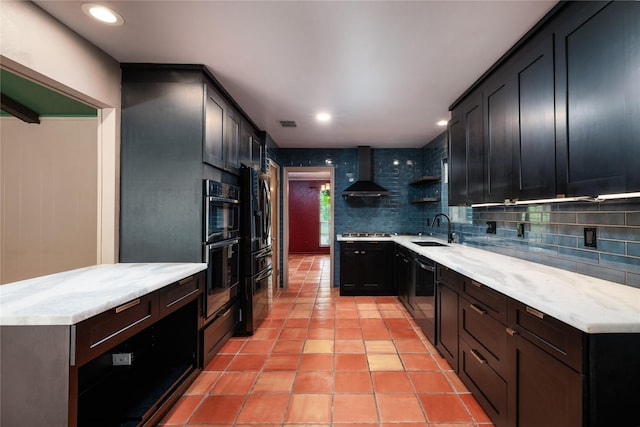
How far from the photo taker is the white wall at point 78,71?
5.10 ft

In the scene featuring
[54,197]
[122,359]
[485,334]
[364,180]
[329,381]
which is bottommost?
[329,381]

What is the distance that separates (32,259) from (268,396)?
2171mm

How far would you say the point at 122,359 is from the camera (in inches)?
74.7

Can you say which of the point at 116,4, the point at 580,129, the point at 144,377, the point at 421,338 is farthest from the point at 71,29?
the point at 421,338

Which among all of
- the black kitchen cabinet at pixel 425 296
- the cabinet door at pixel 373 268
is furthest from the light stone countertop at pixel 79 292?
the cabinet door at pixel 373 268

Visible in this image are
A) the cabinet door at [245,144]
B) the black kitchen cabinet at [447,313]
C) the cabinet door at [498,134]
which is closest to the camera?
the cabinet door at [498,134]

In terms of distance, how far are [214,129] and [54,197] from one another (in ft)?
4.53

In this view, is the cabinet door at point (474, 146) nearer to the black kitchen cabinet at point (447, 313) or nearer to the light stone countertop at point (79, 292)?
the black kitchen cabinet at point (447, 313)

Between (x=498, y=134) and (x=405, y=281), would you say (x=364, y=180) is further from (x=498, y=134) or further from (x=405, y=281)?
(x=498, y=134)

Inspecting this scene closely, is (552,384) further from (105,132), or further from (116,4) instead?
(105,132)

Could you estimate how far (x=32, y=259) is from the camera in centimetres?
227

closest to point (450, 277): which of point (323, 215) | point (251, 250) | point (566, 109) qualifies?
point (566, 109)

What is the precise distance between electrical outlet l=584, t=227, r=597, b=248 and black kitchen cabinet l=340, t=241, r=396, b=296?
9.32ft

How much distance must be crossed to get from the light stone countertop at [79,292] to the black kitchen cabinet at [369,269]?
9.22 feet
